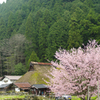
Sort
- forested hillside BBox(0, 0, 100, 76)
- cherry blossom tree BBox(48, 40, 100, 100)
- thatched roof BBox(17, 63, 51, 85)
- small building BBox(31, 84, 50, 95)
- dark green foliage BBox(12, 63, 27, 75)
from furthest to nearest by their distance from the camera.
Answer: dark green foliage BBox(12, 63, 27, 75) < forested hillside BBox(0, 0, 100, 76) < thatched roof BBox(17, 63, 51, 85) < small building BBox(31, 84, 50, 95) < cherry blossom tree BBox(48, 40, 100, 100)

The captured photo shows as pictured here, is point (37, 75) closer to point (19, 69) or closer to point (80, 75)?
point (19, 69)

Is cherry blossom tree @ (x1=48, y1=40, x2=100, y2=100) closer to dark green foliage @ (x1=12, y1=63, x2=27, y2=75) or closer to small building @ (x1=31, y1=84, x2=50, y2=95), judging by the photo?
small building @ (x1=31, y1=84, x2=50, y2=95)

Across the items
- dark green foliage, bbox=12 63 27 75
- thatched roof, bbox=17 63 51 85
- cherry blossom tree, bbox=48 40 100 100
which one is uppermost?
cherry blossom tree, bbox=48 40 100 100

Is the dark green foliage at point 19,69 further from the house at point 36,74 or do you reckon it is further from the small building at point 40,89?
the small building at point 40,89

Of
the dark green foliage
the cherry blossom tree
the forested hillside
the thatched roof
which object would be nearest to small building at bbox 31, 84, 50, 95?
the thatched roof

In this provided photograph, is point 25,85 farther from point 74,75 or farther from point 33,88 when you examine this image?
point 74,75

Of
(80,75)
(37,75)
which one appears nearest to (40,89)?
(37,75)

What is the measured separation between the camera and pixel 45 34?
51.2 m

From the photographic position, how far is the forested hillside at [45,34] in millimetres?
41000

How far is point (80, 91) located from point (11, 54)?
140 feet

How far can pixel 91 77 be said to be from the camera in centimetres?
1024

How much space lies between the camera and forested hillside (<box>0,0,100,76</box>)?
41000 millimetres

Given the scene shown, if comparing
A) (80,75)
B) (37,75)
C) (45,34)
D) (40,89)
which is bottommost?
(40,89)

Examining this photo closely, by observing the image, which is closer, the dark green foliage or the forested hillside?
the forested hillside
